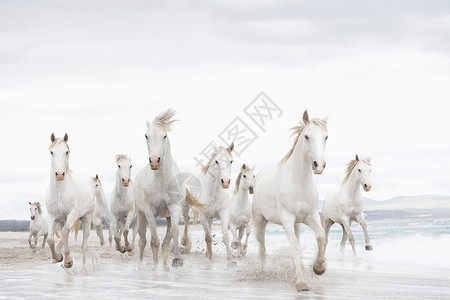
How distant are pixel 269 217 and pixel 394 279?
8.04 feet

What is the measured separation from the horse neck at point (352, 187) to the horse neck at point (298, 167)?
21.9ft

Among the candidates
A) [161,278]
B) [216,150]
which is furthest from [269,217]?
[216,150]

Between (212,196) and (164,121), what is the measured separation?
9.70ft

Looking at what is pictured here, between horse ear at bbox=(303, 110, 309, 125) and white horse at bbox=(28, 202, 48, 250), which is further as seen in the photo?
white horse at bbox=(28, 202, 48, 250)

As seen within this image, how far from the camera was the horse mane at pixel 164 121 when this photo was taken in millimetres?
9402

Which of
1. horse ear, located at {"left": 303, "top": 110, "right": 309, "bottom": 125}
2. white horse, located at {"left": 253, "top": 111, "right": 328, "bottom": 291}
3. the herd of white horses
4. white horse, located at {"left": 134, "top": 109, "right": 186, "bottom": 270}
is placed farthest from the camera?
white horse, located at {"left": 134, "top": 109, "right": 186, "bottom": 270}

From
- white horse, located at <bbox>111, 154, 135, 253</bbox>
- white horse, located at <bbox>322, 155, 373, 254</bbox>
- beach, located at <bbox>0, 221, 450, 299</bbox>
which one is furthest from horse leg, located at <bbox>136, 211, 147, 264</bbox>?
white horse, located at <bbox>322, 155, 373, 254</bbox>

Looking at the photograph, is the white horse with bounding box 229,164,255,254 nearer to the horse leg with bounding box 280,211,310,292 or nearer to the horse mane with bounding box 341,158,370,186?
the horse mane with bounding box 341,158,370,186

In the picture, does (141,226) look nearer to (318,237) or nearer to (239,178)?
(239,178)

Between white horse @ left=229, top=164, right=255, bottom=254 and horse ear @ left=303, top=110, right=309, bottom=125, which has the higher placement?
horse ear @ left=303, top=110, right=309, bottom=125

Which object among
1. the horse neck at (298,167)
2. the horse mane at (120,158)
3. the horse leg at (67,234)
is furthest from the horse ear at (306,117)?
the horse mane at (120,158)

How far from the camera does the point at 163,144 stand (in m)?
9.42

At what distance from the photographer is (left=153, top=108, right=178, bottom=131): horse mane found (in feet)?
30.8

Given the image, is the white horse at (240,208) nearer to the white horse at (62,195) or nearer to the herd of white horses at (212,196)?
the herd of white horses at (212,196)
